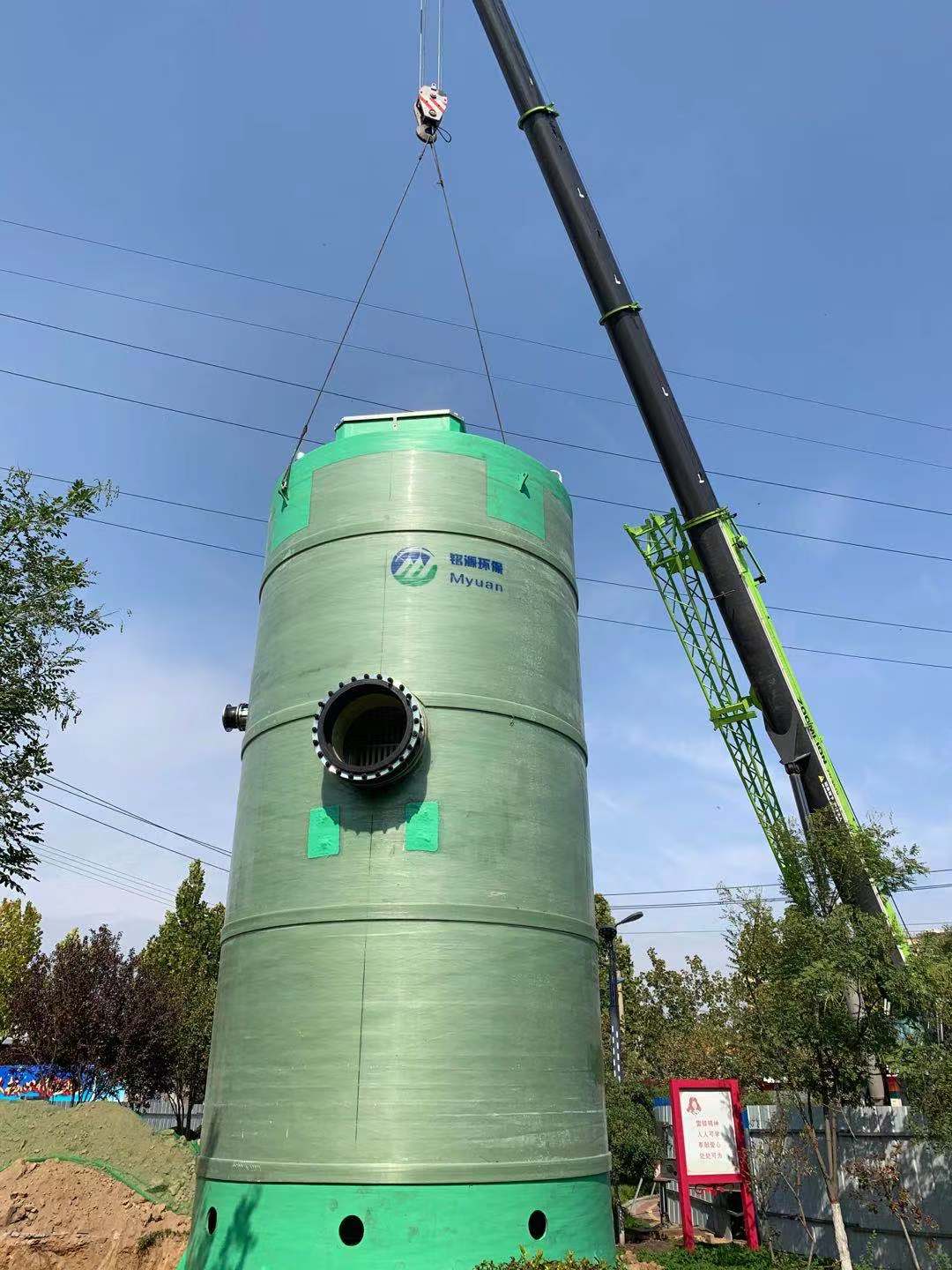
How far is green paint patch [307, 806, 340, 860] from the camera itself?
13.0 meters

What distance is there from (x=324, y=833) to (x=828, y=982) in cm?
1057

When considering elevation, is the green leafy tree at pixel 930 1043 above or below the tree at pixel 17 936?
below

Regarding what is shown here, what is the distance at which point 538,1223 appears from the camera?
11.6m

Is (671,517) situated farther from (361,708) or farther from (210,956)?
(210,956)

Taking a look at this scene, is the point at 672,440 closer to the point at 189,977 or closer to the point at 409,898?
the point at 409,898

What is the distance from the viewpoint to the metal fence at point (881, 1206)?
1742 cm

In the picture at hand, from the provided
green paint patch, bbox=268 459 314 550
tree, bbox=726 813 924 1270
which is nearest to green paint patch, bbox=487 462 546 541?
green paint patch, bbox=268 459 314 550

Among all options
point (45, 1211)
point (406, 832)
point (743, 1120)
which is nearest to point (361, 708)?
point (406, 832)

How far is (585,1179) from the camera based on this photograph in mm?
12398

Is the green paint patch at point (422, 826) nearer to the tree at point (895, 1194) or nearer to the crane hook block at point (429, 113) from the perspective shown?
the tree at point (895, 1194)

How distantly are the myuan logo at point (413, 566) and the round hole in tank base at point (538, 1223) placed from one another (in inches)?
349

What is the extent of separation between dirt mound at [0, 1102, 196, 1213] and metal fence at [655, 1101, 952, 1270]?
1337 cm

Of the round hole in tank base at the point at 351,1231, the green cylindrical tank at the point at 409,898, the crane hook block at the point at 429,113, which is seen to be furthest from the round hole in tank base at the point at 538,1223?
the crane hook block at the point at 429,113

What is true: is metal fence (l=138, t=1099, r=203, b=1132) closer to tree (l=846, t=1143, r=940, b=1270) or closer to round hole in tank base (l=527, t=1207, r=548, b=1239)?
tree (l=846, t=1143, r=940, b=1270)
